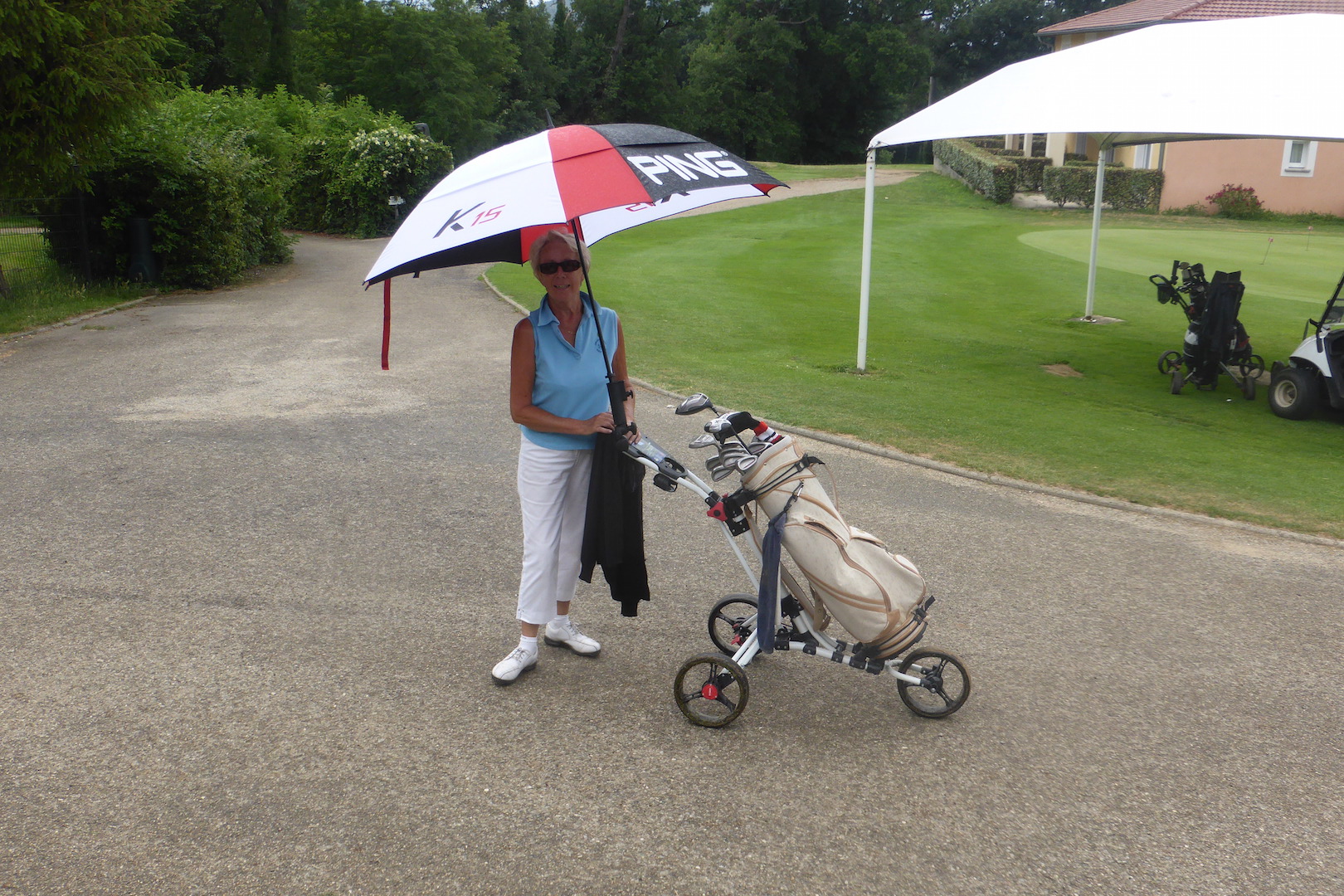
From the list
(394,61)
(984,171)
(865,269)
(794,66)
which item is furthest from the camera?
(794,66)

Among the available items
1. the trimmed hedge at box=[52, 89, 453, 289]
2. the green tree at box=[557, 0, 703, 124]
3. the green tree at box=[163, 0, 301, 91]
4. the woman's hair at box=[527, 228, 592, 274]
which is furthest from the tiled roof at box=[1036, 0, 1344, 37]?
the green tree at box=[163, 0, 301, 91]

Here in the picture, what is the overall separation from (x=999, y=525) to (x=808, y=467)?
10.8 feet

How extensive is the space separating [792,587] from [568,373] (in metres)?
1.30

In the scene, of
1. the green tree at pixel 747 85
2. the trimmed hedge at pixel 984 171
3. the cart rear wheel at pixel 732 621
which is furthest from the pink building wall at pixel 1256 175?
the green tree at pixel 747 85

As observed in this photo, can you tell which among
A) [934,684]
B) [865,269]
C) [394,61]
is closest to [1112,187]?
[865,269]

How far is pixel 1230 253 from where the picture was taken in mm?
23297

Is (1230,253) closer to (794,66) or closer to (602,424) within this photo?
(602,424)

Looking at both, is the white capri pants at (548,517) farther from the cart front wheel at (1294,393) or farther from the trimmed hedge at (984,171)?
the trimmed hedge at (984,171)

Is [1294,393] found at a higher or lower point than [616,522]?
lower

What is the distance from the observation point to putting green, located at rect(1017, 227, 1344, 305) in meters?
19.7

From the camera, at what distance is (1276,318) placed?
54.2ft

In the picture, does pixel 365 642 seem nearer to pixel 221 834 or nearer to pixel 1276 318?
pixel 221 834

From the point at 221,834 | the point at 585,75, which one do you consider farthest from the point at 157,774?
the point at 585,75

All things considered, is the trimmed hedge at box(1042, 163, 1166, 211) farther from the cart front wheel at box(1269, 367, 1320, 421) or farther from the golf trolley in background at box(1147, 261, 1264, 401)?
the cart front wheel at box(1269, 367, 1320, 421)
